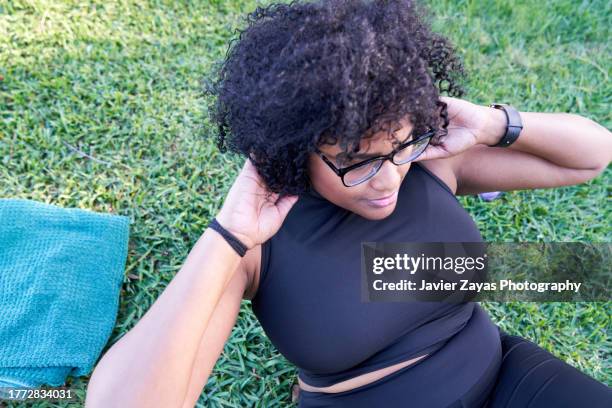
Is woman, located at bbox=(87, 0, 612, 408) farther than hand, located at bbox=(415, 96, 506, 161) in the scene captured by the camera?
No

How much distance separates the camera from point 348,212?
6.64 ft

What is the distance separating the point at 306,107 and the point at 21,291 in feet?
6.43

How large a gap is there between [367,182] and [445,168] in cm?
58

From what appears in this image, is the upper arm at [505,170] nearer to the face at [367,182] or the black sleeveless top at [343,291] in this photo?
the black sleeveless top at [343,291]

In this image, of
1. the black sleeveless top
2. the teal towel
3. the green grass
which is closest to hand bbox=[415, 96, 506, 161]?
the black sleeveless top

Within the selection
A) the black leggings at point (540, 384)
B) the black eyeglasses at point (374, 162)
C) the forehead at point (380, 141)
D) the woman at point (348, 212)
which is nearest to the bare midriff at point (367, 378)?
the woman at point (348, 212)

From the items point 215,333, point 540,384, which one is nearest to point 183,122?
point 215,333

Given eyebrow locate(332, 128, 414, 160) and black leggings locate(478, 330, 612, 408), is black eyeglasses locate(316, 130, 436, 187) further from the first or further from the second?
black leggings locate(478, 330, 612, 408)

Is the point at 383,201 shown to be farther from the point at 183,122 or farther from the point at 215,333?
the point at 183,122

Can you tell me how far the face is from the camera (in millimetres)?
1606

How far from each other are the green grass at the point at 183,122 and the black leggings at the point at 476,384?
2.25 ft

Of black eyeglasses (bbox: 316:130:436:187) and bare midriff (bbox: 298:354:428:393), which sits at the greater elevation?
black eyeglasses (bbox: 316:130:436:187)

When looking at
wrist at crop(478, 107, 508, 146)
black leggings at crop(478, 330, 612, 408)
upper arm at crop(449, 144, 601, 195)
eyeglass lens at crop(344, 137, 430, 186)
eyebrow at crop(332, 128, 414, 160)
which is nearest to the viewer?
eyebrow at crop(332, 128, 414, 160)


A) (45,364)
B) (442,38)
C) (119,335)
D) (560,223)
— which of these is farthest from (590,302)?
(45,364)
